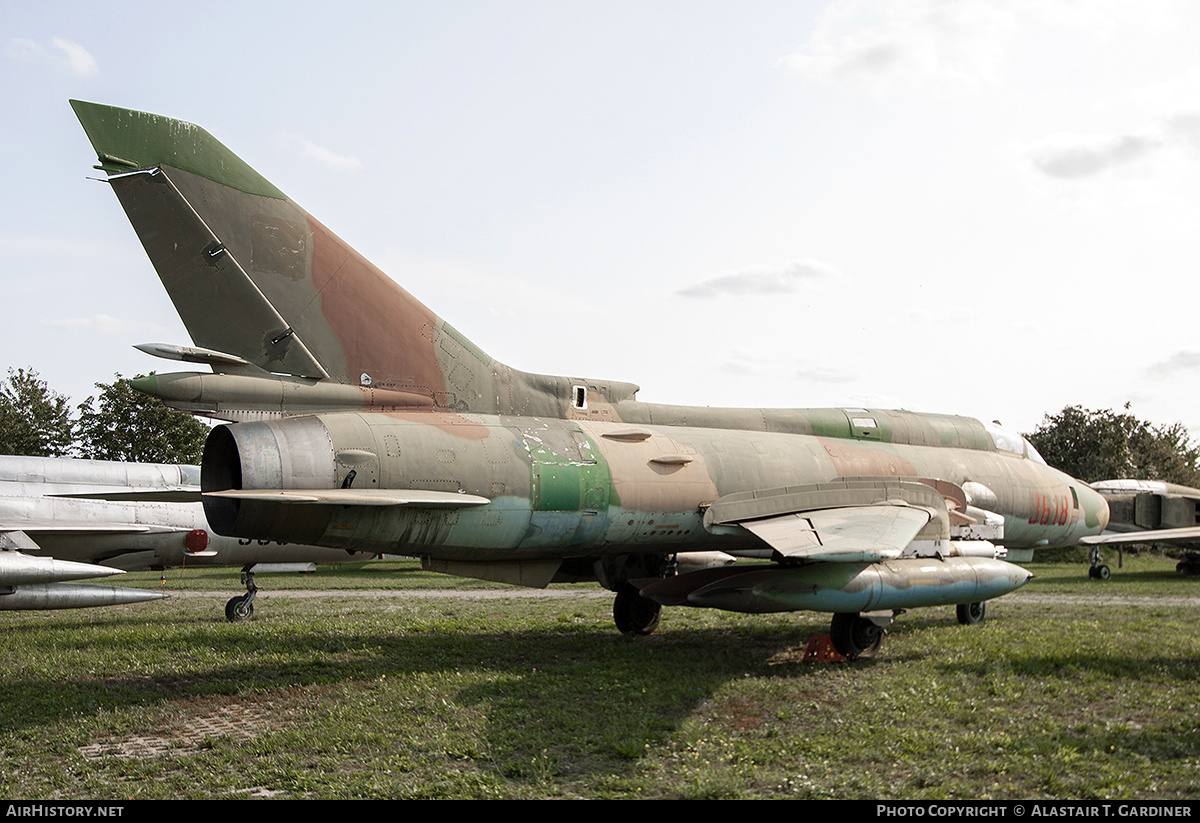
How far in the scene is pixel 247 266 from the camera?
9.57m

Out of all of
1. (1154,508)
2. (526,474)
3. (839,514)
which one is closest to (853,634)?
(839,514)

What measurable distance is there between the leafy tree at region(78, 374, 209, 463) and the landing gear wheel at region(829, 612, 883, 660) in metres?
33.8

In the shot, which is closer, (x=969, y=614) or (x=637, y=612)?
(x=637, y=612)

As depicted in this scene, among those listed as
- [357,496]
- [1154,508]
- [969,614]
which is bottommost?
[969,614]

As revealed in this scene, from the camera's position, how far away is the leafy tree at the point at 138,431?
125 feet

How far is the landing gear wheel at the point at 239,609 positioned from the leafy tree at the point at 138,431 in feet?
80.2

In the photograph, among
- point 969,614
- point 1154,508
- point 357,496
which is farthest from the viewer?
point 1154,508

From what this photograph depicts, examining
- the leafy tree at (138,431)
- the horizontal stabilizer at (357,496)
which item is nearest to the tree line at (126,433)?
the leafy tree at (138,431)

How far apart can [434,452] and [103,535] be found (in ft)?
34.2

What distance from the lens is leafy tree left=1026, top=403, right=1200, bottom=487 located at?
36125 millimetres

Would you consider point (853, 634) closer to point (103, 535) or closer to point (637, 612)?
point (637, 612)

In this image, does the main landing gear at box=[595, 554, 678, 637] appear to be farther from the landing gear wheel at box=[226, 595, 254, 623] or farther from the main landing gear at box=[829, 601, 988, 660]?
the landing gear wheel at box=[226, 595, 254, 623]
